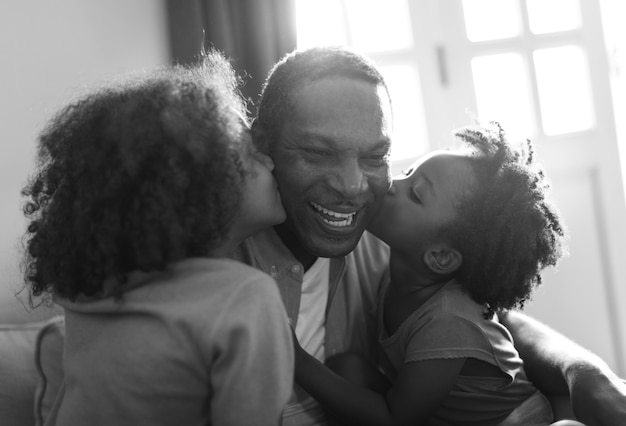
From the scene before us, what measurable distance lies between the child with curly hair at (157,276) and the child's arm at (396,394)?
1.18 ft

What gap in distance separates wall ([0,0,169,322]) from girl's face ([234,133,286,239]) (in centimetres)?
114

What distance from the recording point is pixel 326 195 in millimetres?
1530

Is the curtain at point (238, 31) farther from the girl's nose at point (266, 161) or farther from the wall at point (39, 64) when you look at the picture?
the girl's nose at point (266, 161)

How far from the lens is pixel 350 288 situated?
1786mm

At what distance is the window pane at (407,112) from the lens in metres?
3.20

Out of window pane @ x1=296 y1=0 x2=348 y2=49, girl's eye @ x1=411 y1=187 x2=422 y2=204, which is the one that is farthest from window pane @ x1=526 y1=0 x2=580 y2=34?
girl's eye @ x1=411 y1=187 x2=422 y2=204

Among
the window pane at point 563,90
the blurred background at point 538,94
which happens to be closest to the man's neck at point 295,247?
the blurred background at point 538,94

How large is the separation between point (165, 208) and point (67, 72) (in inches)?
59.6

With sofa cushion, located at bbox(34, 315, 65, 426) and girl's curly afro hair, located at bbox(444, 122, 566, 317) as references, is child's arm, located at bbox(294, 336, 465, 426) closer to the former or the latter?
girl's curly afro hair, located at bbox(444, 122, 566, 317)

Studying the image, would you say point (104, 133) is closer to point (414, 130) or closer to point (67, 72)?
point (67, 72)

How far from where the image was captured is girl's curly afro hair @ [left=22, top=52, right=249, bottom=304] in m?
1.11

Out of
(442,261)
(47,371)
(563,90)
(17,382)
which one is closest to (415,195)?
(442,261)

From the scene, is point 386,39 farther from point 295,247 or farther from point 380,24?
point 295,247

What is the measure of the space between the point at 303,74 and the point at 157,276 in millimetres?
632
